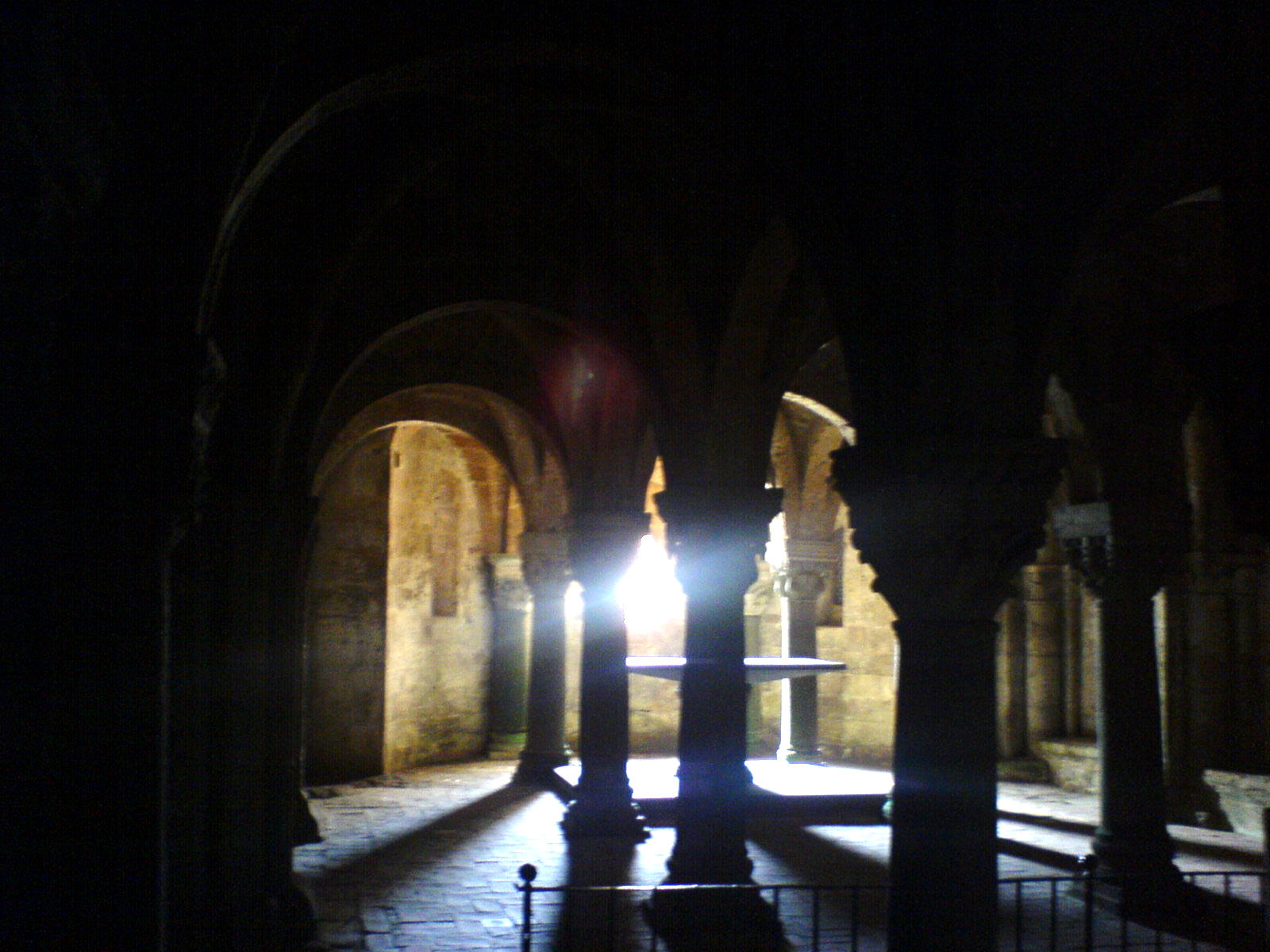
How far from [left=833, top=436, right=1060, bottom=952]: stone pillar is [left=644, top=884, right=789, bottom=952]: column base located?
283cm

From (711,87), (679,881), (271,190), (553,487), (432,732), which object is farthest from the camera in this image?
(432,732)

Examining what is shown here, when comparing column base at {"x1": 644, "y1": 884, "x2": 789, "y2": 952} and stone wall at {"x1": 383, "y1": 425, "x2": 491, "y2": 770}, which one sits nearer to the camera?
column base at {"x1": 644, "y1": 884, "x2": 789, "y2": 952}

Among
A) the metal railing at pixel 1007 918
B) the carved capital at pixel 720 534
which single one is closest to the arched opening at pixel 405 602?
the metal railing at pixel 1007 918

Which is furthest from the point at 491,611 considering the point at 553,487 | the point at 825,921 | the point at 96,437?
the point at 96,437

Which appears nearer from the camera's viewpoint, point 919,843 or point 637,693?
point 919,843

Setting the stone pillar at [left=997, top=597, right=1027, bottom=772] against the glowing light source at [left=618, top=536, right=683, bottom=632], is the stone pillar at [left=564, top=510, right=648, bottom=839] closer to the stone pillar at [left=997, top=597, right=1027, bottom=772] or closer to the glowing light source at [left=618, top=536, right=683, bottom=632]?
the stone pillar at [left=997, top=597, right=1027, bottom=772]

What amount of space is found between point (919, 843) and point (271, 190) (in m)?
4.92

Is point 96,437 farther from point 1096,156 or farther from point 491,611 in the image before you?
point 491,611

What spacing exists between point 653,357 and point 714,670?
89.0 inches

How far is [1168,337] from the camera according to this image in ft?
28.4

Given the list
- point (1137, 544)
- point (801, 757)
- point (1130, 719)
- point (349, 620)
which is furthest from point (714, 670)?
point (349, 620)

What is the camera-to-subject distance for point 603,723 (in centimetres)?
1112

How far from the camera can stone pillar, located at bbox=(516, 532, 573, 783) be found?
1462 cm

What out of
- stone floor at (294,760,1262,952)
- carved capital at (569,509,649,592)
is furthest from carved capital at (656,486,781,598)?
carved capital at (569,509,649,592)
